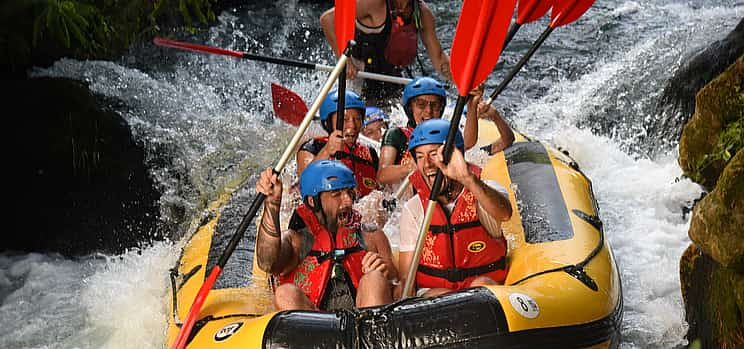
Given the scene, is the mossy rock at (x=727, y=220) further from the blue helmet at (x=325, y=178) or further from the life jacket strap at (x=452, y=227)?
the blue helmet at (x=325, y=178)

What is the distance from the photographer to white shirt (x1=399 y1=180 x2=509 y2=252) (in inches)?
135

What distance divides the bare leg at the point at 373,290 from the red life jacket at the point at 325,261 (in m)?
0.13

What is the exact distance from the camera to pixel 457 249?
3.42 meters

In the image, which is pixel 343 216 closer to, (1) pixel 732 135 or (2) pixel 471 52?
(2) pixel 471 52

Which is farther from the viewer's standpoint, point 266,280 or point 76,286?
point 76,286

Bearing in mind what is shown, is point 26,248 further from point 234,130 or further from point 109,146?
point 234,130

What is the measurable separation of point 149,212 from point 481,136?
2.77 meters

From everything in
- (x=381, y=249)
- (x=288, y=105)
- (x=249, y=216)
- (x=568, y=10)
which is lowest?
(x=288, y=105)

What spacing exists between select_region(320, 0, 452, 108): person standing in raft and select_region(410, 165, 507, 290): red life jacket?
2319 mm

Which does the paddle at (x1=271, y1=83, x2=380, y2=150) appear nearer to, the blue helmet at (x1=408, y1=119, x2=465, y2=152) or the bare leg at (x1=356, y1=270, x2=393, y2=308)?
the blue helmet at (x1=408, y1=119, x2=465, y2=152)

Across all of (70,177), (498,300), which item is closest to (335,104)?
(498,300)

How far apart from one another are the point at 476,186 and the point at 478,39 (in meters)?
0.59

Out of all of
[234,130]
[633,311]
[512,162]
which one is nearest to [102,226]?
[234,130]

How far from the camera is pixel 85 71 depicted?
7824mm
